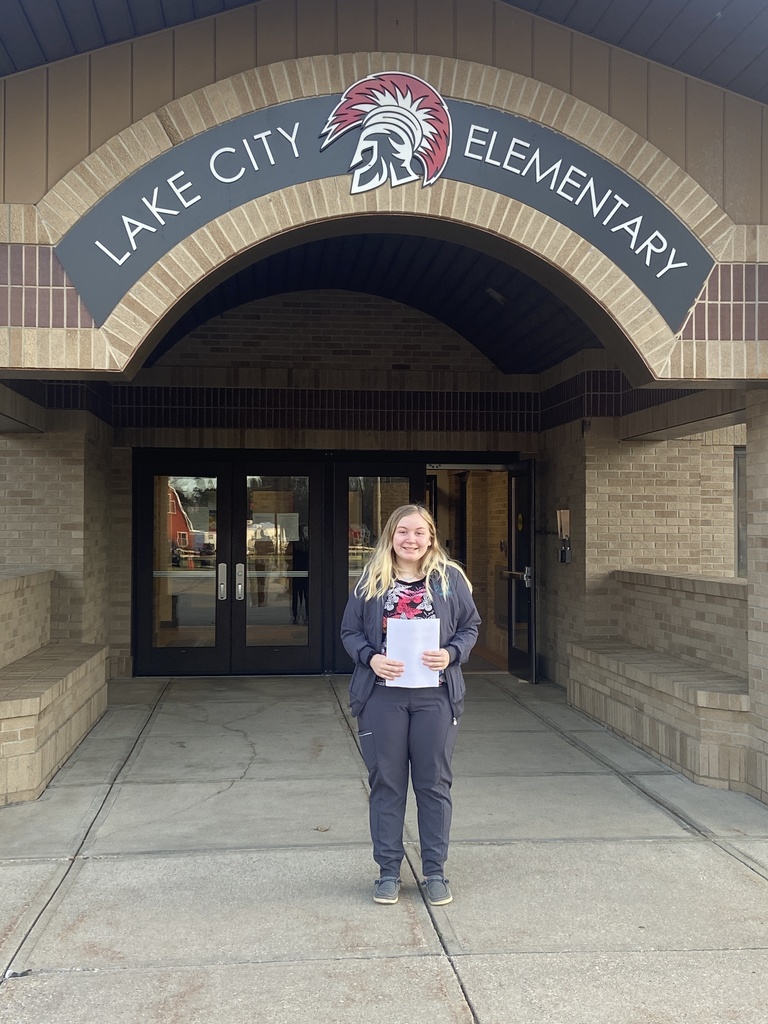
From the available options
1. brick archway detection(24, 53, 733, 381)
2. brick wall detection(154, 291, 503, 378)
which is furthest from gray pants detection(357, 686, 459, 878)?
brick wall detection(154, 291, 503, 378)

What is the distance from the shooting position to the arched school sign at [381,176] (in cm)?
526

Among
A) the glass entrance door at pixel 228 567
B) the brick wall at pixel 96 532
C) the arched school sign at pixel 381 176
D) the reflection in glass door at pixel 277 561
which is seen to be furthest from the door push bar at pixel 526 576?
the arched school sign at pixel 381 176

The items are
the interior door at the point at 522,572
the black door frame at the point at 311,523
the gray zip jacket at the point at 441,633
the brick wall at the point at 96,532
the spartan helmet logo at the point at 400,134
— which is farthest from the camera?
the black door frame at the point at 311,523

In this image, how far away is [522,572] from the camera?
10.5 m

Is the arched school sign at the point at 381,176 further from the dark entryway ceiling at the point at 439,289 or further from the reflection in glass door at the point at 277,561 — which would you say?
the reflection in glass door at the point at 277,561

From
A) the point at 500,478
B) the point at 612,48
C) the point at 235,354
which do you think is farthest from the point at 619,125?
the point at 500,478

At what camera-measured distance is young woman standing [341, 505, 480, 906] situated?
13.6 feet

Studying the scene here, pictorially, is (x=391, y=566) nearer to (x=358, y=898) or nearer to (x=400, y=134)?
(x=358, y=898)

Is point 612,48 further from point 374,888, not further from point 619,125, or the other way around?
point 374,888

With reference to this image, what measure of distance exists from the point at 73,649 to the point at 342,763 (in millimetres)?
2901

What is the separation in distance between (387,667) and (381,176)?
2.92 metres

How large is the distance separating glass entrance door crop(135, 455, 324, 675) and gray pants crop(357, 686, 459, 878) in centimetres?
653

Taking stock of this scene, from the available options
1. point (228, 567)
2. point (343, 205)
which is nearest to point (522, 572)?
point (228, 567)

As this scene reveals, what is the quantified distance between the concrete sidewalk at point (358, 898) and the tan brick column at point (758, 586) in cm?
29
